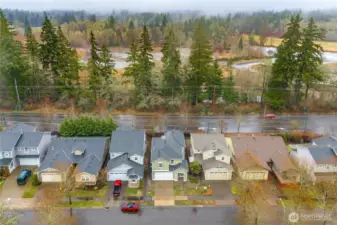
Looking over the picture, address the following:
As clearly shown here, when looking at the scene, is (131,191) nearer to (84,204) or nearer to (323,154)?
(84,204)

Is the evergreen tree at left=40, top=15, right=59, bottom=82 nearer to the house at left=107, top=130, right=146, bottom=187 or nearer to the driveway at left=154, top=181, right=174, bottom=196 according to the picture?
Answer: the house at left=107, top=130, right=146, bottom=187

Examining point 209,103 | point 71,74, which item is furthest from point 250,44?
point 71,74

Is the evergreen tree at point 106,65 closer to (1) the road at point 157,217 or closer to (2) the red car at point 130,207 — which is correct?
(1) the road at point 157,217

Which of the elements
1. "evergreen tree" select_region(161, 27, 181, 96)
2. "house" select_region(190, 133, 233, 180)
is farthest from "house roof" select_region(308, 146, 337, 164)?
"evergreen tree" select_region(161, 27, 181, 96)

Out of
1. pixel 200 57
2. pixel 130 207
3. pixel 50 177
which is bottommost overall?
pixel 130 207

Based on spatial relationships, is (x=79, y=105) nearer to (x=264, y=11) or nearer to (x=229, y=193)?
(x=229, y=193)

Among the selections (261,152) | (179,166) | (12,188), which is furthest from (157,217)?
(12,188)
